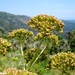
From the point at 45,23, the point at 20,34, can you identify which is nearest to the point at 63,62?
the point at 45,23

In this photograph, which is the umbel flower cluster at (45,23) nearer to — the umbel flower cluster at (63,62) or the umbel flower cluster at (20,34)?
the umbel flower cluster at (63,62)

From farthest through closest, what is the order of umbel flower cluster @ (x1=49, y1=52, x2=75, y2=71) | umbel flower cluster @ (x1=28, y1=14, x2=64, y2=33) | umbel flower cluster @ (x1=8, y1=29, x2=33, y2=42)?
umbel flower cluster @ (x1=8, y1=29, x2=33, y2=42)
umbel flower cluster @ (x1=49, y1=52, x2=75, y2=71)
umbel flower cluster @ (x1=28, y1=14, x2=64, y2=33)

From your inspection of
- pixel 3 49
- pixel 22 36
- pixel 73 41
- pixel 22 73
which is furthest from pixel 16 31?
pixel 73 41

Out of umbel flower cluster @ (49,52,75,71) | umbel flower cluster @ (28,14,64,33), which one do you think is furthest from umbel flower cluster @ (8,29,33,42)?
umbel flower cluster @ (28,14,64,33)

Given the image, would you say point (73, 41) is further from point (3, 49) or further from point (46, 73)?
point (3, 49)

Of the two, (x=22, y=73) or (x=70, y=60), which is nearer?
(x=22, y=73)

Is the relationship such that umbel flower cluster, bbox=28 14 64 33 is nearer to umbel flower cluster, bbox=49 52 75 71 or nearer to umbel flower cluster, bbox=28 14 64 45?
umbel flower cluster, bbox=28 14 64 45

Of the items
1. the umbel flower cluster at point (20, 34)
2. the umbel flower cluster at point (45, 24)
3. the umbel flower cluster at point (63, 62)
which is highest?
the umbel flower cluster at point (45, 24)

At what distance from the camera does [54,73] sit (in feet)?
46.9

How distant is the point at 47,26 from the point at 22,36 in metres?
2.47

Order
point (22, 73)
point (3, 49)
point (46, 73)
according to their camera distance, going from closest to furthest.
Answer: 1. point (22, 73)
2. point (3, 49)
3. point (46, 73)

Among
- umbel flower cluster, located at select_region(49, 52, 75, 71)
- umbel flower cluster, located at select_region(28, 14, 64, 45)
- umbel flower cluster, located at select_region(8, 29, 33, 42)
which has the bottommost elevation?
umbel flower cluster, located at select_region(49, 52, 75, 71)

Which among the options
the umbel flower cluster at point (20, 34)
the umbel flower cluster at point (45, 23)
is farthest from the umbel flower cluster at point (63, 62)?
the umbel flower cluster at point (20, 34)

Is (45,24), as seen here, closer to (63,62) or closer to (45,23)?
(45,23)
